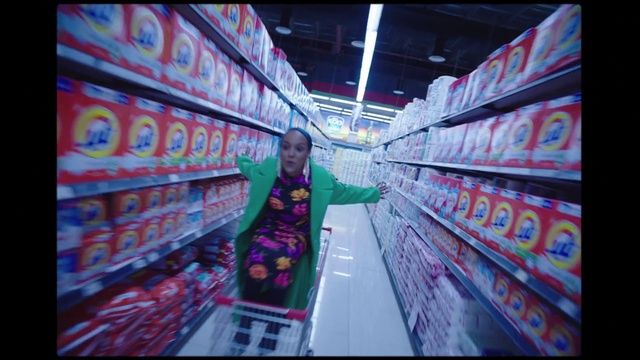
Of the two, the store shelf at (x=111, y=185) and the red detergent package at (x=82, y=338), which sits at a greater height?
the store shelf at (x=111, y=185)

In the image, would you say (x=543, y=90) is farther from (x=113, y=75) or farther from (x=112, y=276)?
(x=112, y=276)

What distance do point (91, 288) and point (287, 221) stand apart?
A: 120cm

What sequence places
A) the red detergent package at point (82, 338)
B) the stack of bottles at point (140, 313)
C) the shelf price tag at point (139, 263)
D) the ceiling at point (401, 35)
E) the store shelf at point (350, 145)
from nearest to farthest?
1. the red detergent package at point (82, 338)
2. the stack of bottles at point (140, 313)
3. the shelf price tag at point (139, 263)
4. the ceiling at point (401, 35)
5. the store shelf at point (350, 145)

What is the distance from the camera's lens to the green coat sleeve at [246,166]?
2332mm

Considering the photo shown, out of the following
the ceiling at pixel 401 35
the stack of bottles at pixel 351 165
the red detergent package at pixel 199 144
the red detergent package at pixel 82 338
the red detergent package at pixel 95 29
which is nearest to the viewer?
the red detergent package at pixel 95 29

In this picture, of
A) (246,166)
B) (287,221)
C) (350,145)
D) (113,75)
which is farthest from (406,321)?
(350,145)

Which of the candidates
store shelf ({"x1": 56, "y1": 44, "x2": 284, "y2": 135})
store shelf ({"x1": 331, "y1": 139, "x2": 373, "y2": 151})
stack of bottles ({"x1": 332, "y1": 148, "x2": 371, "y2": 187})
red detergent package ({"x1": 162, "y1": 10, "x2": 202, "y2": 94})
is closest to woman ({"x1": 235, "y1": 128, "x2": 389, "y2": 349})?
store shelf ({"x1": 56, "y1": 44, "x2": 284, "y2": 135})

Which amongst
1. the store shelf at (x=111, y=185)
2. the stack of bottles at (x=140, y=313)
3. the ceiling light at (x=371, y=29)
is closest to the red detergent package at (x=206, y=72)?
the store shelf at (x=111, y=185)

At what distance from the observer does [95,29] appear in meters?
1.12

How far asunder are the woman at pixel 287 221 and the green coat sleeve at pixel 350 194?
0.15m

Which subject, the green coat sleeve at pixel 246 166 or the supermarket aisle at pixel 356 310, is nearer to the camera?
the green coat sleeve at pixel 246 166

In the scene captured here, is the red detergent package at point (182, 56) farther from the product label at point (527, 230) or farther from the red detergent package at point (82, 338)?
the product label at point (527, 230)
